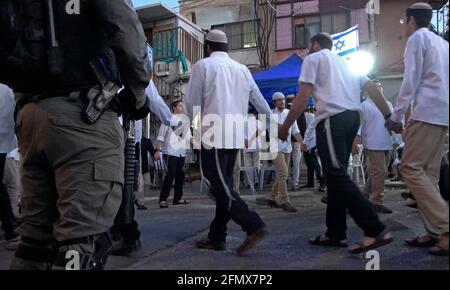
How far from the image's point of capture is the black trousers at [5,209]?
4.49 metres

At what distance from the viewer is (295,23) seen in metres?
19.5

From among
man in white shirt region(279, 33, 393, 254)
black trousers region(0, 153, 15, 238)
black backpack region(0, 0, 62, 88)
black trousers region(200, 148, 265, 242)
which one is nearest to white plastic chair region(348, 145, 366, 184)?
man in white shirt region(279, 33, 393, 254)

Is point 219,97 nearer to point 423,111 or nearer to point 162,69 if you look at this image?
point 423,111

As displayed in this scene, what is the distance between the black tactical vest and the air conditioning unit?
1429 centimetres

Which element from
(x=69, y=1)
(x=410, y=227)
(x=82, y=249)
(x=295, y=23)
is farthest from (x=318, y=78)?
(x=295, y=23)

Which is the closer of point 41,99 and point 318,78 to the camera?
point 41,99

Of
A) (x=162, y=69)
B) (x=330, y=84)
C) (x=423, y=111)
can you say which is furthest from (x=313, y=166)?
(x=162, y=69)

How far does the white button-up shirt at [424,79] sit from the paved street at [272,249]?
923mm

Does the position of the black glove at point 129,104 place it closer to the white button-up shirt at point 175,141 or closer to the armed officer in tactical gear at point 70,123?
the armed officer in tactical gear at point 70,123

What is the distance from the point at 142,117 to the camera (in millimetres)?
2643

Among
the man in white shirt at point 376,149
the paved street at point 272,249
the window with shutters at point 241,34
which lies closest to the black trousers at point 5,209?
the paved street at point 272,249

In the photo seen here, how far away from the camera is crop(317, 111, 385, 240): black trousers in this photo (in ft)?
10.4

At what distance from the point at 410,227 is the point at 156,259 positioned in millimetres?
2507
